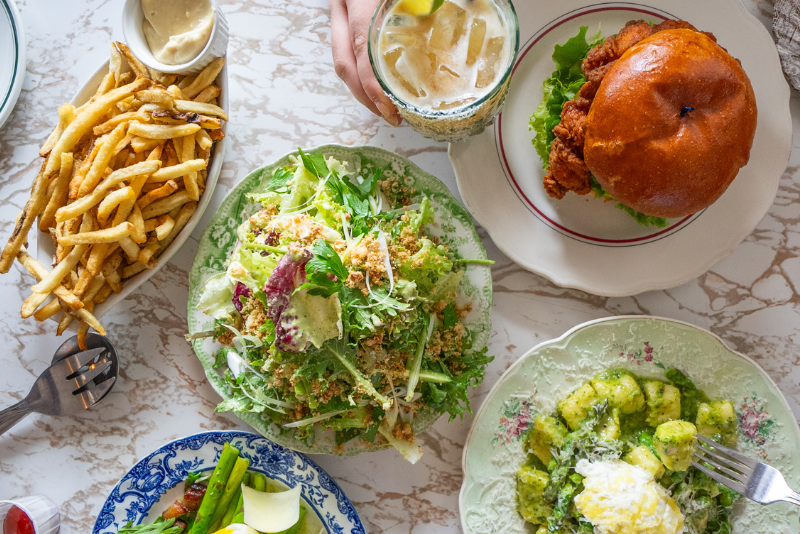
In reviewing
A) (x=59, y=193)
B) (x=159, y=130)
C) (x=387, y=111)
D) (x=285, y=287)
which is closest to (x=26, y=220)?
(x=59, y=193)

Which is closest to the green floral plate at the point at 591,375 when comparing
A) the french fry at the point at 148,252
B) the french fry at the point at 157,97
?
the french fry at the point at 148,252

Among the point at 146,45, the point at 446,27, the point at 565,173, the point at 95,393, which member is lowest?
the point at 95,393

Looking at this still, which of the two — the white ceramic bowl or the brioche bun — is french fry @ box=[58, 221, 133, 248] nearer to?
the white ceramic bowl

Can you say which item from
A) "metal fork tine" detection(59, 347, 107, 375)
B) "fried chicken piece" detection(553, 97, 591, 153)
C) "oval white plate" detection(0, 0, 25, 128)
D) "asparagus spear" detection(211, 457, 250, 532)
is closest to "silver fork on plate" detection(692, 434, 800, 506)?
Answer: "fried chicken piece" detection(553, 97, 591, 153)

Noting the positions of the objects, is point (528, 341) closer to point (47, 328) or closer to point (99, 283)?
point (99, 283)

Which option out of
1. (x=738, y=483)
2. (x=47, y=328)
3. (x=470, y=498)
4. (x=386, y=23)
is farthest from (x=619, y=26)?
(x=47, y=328)

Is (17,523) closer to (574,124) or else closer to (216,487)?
(216,487)

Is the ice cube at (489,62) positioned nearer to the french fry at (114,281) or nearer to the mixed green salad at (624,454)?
the mixed green salad at (624,454)
